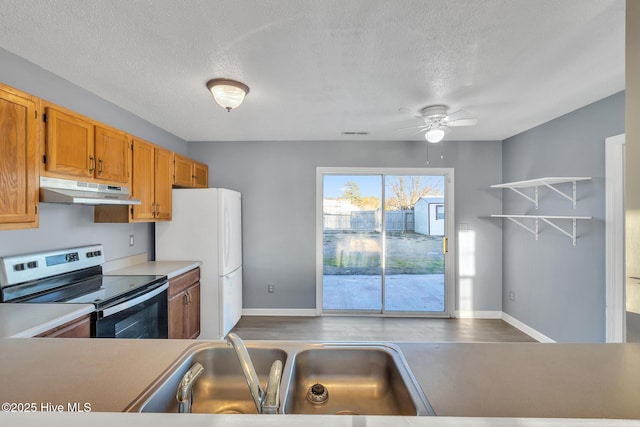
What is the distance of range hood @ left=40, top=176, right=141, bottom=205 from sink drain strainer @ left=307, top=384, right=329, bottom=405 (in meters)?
1.85

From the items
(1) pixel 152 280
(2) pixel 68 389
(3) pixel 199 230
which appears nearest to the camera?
(2) pixel 68 389

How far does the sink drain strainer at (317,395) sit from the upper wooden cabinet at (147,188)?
237 cm

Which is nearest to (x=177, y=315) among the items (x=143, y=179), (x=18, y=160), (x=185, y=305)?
(x=185, y=305)

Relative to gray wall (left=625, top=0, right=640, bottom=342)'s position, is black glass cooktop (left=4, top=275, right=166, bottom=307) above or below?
below

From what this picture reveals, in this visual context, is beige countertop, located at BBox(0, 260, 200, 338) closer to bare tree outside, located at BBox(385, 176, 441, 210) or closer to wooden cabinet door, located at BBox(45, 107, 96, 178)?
wooden cabinet door, located at BBox(45, 107, 96, 178)

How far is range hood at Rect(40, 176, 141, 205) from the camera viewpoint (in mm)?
1826

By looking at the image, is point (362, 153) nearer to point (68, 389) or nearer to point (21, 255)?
point (21, 255)

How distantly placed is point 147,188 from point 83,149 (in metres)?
0.78

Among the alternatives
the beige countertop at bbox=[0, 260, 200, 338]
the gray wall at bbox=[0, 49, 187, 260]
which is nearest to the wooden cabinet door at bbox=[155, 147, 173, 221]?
the gray wall at bbox=[0, 49, 187, 260]

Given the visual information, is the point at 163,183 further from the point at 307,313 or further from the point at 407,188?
the point at 407,188

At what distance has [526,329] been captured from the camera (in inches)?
143

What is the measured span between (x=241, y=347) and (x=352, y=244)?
11.7 ft

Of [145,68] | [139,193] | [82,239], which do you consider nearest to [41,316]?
[82,239]

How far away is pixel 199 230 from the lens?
3330mm
